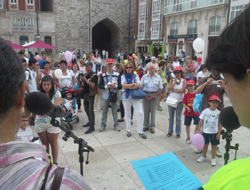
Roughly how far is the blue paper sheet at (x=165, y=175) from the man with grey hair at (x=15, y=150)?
75cm

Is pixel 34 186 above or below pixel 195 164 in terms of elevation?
above

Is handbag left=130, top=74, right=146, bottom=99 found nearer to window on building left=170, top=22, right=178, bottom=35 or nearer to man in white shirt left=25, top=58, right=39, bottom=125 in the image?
man in white shirt left=25, top=58, right=39, bottom=125

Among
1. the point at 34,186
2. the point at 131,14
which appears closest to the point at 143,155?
the point at 34,186

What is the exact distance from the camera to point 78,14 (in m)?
34.7

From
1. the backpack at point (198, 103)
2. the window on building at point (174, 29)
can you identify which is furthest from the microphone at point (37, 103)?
the window on building at point (174, 29)

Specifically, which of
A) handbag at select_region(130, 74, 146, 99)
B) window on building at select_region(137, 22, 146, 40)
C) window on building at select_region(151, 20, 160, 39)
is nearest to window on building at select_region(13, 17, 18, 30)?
window on building at select_region(137, 22, 146, 40)

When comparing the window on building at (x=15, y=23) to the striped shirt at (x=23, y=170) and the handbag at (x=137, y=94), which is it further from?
the striped shirt at (x=23, y=170)

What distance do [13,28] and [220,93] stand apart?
32983 mm

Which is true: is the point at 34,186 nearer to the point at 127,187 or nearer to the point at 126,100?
the point at 127,187

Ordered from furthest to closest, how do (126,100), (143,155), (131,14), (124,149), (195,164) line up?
(131,14)
(126,100)
(124,149)
(143,155)
(195,164)

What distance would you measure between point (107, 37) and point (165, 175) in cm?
4346

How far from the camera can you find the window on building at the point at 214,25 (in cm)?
2398

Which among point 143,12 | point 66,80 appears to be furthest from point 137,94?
point 143,12

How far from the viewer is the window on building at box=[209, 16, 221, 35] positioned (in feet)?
78.7
